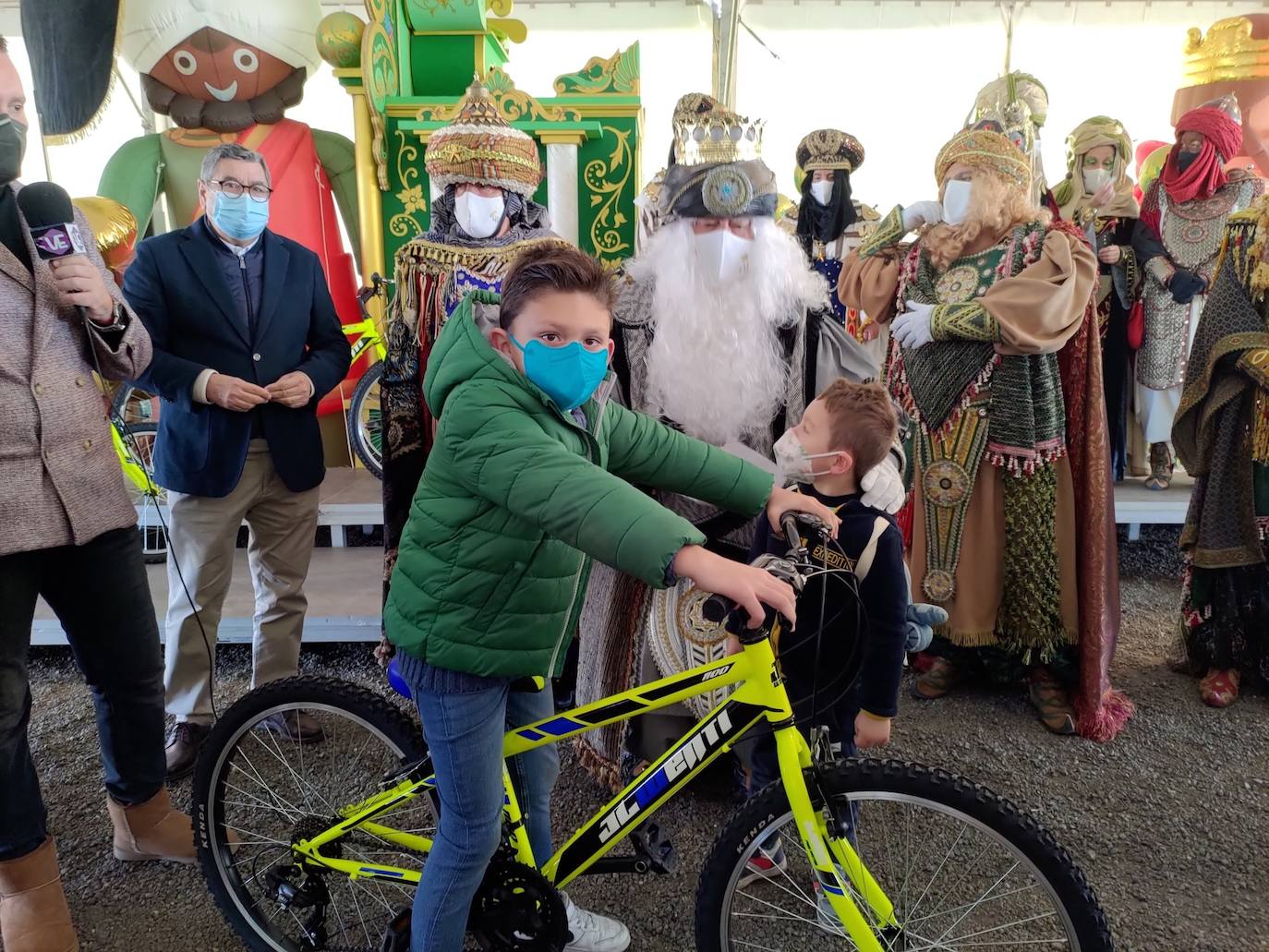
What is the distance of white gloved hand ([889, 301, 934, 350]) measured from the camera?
2.74 m

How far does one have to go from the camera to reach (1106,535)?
2.80 meters

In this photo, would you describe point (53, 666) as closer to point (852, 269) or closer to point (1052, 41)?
point (852, 269)

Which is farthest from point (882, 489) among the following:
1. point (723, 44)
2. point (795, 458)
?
point (723, 44)

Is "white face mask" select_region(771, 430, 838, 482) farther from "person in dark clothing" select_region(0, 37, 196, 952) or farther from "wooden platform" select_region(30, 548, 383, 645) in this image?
"wooden platform" select_region(30, 548, 383, 645)

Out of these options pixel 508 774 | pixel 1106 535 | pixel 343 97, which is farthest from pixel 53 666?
pixel 343 97

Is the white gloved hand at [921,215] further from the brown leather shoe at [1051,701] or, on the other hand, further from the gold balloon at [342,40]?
the gold balloon at [342,40]

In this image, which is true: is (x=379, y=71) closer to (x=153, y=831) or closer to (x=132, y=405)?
(x=132, y=405)

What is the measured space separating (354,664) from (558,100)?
2.73 m

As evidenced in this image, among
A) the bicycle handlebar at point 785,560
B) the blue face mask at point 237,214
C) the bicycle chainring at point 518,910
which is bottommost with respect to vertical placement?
the bicycle chainring at point 518,910

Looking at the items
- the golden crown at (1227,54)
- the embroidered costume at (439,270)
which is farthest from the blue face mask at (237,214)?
the golden crown at (1227,54)

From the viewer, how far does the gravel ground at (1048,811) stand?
2.03 metres

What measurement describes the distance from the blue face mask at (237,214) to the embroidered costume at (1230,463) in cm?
320

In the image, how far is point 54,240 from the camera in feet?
5.57

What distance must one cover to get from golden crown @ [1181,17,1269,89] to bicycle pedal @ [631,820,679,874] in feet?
22.1
